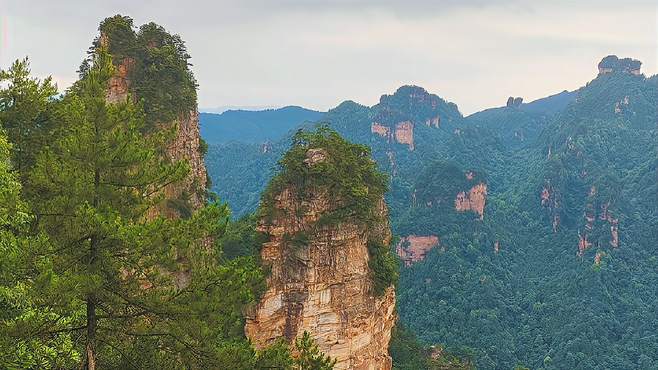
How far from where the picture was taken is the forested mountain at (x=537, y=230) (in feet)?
190

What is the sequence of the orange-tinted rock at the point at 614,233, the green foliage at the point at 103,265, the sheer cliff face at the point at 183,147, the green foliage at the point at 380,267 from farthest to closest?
1. the orange-tinted rock at the point at 614,233
2. the sheer cliff face at the point at 183,147
3. the green foliage at the point at 380,267
4. the green foliage at the point at 103,265

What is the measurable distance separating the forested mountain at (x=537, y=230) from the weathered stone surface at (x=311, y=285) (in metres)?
11.9

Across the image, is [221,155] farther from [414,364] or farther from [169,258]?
[169,258]

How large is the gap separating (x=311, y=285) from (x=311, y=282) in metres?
0.10

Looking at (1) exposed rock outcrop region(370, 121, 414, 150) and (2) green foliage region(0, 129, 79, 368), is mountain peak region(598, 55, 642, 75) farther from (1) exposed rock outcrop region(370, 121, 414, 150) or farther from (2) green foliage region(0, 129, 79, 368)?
(2) green foliage region(0, 129, 79, 368)

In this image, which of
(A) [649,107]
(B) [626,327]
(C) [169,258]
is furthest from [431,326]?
(A) [649,107]

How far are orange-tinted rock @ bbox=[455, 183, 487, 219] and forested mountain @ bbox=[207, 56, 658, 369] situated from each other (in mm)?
156

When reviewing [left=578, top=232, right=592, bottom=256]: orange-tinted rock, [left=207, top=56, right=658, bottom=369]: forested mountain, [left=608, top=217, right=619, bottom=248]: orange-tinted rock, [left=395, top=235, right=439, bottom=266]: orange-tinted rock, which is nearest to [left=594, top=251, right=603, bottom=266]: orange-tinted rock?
[left=207, top=56, right=658, bottom=369]: forested mountain

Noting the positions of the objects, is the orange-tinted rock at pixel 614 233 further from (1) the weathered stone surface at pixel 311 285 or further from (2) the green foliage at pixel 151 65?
(2) the green foliage at pixel 151 65

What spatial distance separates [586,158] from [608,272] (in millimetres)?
34337

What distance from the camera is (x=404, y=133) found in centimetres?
12962

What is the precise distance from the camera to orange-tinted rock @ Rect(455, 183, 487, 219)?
81312mm

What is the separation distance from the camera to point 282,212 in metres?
20.1

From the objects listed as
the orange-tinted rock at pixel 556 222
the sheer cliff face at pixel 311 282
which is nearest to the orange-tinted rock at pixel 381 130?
the orange-tinted rock at pixel 556 222
